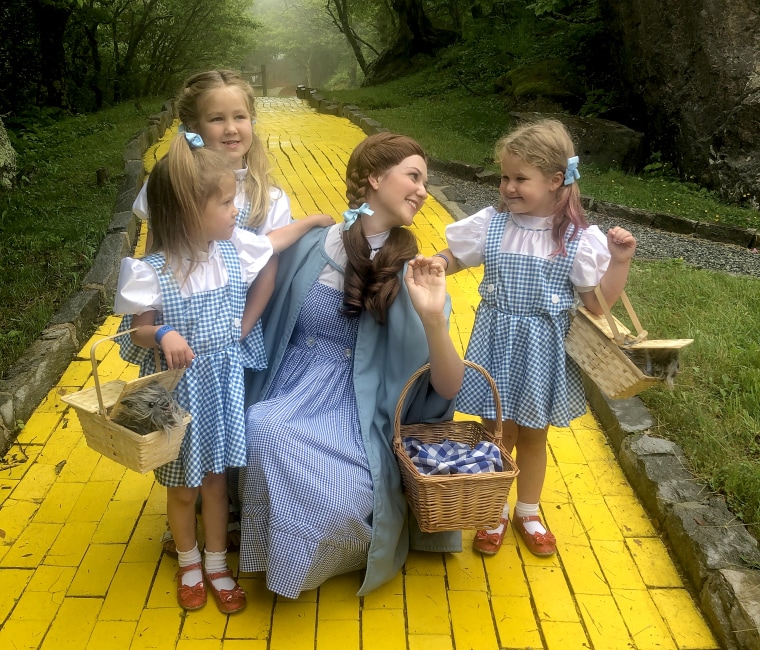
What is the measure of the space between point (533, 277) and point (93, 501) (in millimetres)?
2181

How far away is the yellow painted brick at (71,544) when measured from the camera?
9.70ft

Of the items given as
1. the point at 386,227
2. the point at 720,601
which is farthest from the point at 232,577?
the point at 720,601

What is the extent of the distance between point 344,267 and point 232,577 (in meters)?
1.25

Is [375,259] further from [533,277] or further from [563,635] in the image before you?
[563,635]

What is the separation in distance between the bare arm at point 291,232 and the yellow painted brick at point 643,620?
1.84 meters

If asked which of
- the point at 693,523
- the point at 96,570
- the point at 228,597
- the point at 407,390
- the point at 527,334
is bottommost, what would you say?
the point at 96,570

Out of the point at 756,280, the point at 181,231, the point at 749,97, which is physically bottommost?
the point at 756,280

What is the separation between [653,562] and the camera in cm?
297

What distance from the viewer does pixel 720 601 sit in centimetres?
262

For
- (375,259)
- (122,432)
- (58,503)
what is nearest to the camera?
(122,432)

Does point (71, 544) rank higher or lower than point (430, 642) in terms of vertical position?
lower

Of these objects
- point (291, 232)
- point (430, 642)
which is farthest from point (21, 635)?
point (291, 232)

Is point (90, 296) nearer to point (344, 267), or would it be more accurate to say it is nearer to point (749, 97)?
point (344, 267)

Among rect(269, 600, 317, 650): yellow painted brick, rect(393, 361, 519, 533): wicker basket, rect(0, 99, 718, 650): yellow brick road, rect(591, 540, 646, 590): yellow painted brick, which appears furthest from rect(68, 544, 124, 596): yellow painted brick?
rect(591, 540, 646, 590): yellow painted brick
